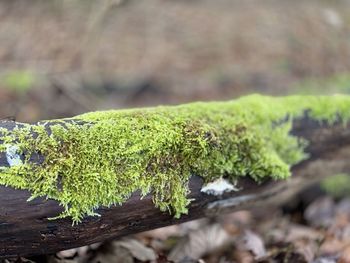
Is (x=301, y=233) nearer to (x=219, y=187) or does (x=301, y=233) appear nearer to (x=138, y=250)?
(x=219, y=187)

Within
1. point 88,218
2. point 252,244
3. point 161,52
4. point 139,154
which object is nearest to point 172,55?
point 161,52

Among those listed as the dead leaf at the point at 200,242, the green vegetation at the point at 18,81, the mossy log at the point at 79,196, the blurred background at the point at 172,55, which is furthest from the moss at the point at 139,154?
the green vegetation at the point at 18,81

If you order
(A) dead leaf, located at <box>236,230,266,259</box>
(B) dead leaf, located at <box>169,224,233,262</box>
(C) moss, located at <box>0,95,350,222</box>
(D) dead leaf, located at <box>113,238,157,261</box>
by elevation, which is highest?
(C) moss, located at <box>0,95,350,222</box>

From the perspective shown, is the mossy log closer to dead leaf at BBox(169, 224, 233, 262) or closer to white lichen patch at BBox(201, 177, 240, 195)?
white lichen patch at BBox(201, 177, 240, 195)

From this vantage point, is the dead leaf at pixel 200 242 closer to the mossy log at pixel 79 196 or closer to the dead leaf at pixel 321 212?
the mossy log at pixel 79 196

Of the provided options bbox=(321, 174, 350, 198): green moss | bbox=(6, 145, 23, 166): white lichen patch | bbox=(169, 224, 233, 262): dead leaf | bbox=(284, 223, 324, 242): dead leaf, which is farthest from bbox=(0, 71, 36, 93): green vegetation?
bbox=(6, 145, 23, 166): white lichen patch

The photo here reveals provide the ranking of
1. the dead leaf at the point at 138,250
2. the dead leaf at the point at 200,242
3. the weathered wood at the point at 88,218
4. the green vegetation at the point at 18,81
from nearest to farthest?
the weathered wood at the point at 88,218
the dead leaf at the point at 138,250
the dead leaf at the point at 200,242
the green vegetation at the point at 18,81

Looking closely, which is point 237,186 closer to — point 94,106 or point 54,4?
point 94,106
